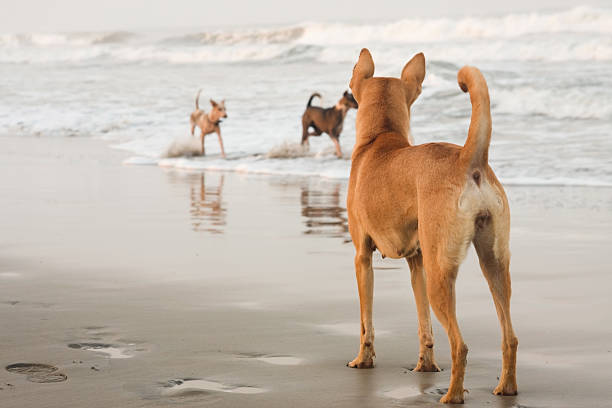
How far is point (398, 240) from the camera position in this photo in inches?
159

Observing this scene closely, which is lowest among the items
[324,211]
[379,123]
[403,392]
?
[403,392]

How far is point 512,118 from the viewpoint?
22.4 meters

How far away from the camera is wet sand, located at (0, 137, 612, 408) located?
3.89m

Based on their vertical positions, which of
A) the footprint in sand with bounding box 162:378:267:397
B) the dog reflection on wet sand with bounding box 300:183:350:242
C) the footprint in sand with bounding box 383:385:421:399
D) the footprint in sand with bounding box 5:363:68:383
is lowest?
the footprint in sand with bounding box 383:385:421:399

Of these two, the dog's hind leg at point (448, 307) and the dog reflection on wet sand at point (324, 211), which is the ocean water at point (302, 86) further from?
the dog's hind leg at point (448, 307)

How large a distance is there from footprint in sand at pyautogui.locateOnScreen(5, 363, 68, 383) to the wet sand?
0.02 meters

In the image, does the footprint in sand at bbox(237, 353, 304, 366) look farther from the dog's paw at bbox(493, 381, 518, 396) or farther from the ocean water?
the ocean water

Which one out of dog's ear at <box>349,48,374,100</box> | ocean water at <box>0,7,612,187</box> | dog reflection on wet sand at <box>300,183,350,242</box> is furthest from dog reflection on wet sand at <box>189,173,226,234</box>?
dog's ear at <box>349,48,374,100</box>

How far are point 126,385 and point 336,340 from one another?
1315 millimetres

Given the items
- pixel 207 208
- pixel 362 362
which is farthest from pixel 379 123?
pixel 207 208

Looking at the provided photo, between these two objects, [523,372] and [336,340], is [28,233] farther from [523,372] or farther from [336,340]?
[523,372]

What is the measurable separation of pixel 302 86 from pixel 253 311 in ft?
101

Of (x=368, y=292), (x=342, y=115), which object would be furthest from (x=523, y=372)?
(x=342, y=115)

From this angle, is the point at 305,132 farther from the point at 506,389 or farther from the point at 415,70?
the point at 506,389
